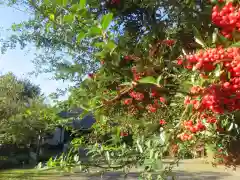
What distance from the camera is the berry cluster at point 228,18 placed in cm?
157

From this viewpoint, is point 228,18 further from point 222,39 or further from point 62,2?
point 62,2

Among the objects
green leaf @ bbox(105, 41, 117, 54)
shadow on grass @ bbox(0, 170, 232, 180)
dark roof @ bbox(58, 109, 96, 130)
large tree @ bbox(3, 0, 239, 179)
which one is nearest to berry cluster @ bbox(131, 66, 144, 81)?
large tree @ bbox(3, 0, 239, 179)

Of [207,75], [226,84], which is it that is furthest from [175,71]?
[226,84]

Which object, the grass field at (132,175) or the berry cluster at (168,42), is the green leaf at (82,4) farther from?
the grass field at (132,175)

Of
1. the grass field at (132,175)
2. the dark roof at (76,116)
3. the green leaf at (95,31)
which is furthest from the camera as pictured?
the grass field at (132,175)

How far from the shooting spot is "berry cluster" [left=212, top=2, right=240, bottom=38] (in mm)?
1570

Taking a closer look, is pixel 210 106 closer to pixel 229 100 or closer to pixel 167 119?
pixel 229 100

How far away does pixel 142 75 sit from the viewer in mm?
1948

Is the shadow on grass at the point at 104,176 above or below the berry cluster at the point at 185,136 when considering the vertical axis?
below

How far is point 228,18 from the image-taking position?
1605 mm

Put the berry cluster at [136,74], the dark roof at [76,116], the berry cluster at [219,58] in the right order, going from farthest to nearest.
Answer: the dark roof at [76,116] → the berry cluster at [136,74] → the berry cluster at [219,58]

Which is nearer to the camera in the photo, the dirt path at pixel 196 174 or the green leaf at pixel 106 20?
the green leaf at pixel 106 20

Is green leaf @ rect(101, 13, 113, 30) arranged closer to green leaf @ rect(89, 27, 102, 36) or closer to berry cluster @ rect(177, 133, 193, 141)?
green leaf @ rect(89, 27, 102, 36)

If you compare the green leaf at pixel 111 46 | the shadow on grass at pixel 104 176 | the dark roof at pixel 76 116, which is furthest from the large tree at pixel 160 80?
the shadow on grass at pixel 104 176
